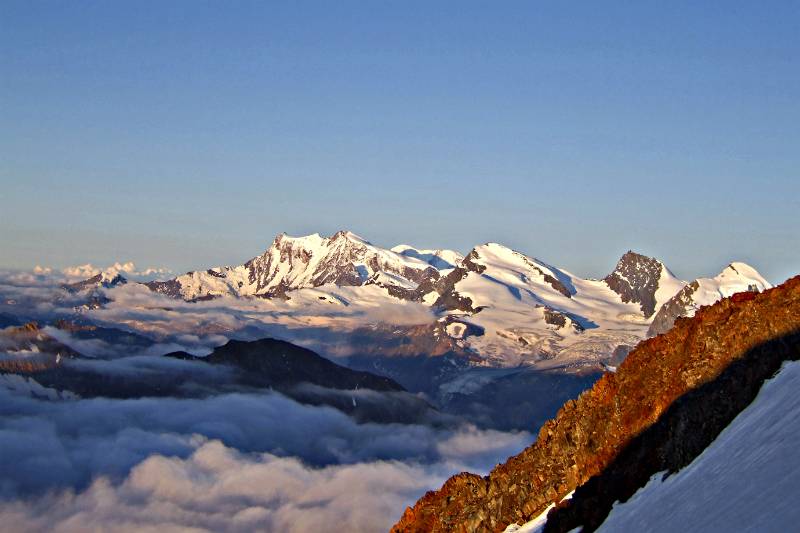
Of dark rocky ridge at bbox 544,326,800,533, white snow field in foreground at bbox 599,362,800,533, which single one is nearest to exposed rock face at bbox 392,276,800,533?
dark rocky ridge at bbox 544,326,800,533

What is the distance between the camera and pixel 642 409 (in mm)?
64438

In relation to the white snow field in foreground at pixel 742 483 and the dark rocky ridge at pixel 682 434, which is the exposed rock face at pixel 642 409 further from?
the white snow field in foreground at pixel 742 483

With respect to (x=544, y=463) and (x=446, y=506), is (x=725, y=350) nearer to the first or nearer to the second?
(x=544, y=463)

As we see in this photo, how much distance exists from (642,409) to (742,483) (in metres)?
29.8

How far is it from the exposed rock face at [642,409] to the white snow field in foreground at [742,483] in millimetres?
3191

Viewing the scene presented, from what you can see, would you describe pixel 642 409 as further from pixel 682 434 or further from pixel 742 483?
pixel 742 483

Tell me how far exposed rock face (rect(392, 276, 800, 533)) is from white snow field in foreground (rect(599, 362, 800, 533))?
319 cm

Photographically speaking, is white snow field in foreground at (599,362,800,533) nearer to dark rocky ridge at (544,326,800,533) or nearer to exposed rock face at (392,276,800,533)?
dark rocky ridge at (544,326,800,533)

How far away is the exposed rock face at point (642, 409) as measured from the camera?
53.4 metres

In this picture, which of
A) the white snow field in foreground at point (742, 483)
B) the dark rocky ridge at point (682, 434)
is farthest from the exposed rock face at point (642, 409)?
the white snow field in foreground at point (742, 483)

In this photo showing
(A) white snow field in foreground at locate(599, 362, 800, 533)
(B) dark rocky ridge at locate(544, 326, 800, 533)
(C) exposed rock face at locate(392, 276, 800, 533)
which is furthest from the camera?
(C) exposed rock face at locate(392, 276, 800, 533)

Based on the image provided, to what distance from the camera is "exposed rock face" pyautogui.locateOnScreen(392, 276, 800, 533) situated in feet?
175

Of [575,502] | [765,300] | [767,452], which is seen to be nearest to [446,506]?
[575,502]

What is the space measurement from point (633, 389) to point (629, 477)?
14.5 m
